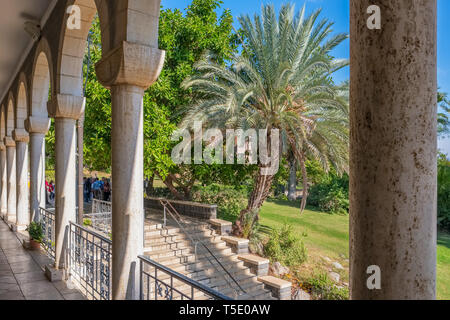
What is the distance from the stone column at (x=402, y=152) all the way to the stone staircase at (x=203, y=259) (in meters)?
8.04

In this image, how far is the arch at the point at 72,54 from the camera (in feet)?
14.9

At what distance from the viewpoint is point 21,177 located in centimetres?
818

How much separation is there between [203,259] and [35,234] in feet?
16.3

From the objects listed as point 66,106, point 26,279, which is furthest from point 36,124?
point 26,279

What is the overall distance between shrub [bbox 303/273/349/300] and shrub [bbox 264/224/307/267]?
3.10ft

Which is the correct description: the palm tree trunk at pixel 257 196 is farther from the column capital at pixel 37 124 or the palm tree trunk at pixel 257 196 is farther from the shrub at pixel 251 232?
the column capital at pixel 37 124

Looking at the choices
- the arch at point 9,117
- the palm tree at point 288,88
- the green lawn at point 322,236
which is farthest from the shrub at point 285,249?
the arch at point 9,117

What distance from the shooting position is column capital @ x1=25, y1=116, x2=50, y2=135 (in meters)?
6.82

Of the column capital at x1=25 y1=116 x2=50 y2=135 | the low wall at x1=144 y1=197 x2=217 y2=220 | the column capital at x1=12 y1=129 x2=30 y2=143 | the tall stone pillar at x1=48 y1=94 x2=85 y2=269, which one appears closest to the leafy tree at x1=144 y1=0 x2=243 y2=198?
the low wall at x1=144 y1=197 x2=217 y2=220

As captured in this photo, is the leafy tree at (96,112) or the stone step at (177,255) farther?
the leafy tree at (96,112)

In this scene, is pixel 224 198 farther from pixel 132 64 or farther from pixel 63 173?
pixel 132 64
